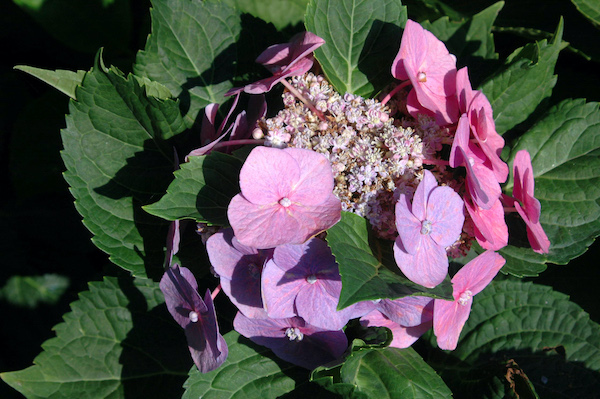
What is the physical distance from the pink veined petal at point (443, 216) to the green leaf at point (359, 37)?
1.25ft

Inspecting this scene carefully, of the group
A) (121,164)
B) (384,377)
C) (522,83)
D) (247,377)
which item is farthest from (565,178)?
(121,164)

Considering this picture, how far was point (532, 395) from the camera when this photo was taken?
3.24 ft

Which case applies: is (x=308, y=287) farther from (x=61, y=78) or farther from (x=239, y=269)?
(x=61, y=78)

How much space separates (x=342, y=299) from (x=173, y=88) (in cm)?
71

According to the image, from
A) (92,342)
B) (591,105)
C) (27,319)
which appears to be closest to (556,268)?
(591,105)

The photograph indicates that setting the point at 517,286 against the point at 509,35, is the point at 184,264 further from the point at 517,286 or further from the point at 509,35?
the point at 509,35

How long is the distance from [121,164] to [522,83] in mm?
912

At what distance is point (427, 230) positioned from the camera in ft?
2.53

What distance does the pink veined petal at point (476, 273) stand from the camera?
0.88m

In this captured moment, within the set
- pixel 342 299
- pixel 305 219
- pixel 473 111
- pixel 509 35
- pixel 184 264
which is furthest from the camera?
pixel 509 35

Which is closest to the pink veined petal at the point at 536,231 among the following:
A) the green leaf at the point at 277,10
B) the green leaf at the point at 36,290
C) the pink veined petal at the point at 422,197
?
the pink veined petal at the point at 422,197

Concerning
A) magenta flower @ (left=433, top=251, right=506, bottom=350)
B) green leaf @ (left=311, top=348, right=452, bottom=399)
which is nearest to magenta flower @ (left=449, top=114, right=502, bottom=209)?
magenta flower @ (left=433, top=251, right=506, bottom=350)

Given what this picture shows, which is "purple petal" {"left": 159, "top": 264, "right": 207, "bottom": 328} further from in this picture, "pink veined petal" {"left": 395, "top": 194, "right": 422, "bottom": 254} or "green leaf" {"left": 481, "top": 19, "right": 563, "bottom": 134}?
"green leaf" {"left": 481, "top": 19, "right": 563, "bottom": 134}

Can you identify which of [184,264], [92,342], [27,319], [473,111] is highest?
[473,111]
